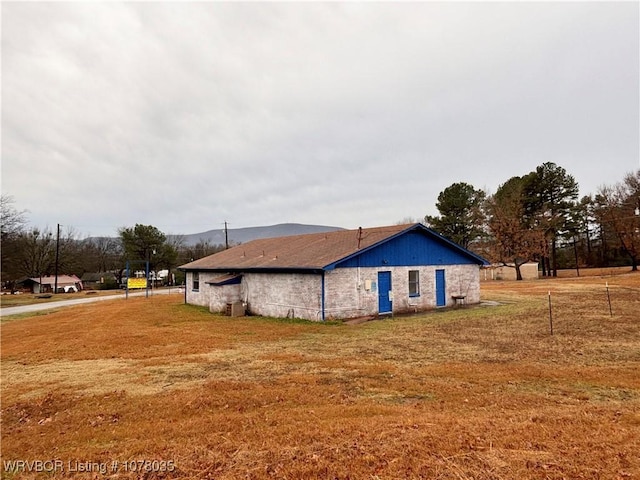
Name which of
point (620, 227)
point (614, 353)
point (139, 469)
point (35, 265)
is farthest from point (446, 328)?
point (35, 265)

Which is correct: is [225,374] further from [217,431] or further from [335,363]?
[217,431]

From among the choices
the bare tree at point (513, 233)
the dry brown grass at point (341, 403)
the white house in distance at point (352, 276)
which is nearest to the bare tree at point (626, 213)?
the bare tree at point (513, 233)

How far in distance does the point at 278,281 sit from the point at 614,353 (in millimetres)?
13215

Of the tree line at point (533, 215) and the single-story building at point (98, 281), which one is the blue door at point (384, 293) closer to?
the tree line at point (533, 215)

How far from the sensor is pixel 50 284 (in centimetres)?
5859

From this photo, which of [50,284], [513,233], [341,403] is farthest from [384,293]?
[50,284]

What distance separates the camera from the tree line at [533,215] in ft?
141

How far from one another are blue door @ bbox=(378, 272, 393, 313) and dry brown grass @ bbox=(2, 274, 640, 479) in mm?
5012

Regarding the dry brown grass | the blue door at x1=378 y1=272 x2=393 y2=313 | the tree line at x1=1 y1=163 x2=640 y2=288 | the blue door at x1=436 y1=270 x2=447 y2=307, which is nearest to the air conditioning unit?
the dry brown grass

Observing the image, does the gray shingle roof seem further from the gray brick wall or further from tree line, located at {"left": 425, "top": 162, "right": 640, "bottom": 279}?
tree line, located at {"left": 425, "top": 162, "right": 640, "bottom": 279}

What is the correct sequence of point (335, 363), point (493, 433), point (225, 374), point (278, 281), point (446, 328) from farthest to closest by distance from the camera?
point (278, 281) < point (446, 328) < point (335, 363) < point (225, 374) < point (493, 433)

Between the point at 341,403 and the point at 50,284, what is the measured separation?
67535 millimetres

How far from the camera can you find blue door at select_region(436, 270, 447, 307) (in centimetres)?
2038

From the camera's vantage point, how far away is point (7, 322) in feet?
69.8
